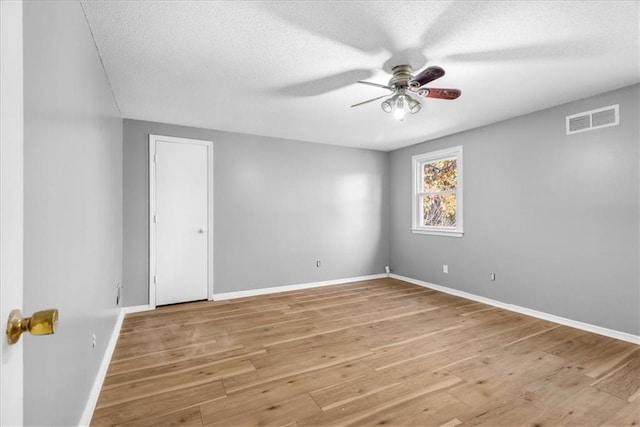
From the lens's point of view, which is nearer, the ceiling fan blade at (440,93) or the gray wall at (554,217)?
the ceiling fan blade at (440,93)

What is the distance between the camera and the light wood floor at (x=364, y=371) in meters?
1.81

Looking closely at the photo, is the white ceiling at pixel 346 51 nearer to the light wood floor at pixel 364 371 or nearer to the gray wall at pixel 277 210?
the gray wall at pixel 277 210

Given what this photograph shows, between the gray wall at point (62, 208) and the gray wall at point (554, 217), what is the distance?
170 inches

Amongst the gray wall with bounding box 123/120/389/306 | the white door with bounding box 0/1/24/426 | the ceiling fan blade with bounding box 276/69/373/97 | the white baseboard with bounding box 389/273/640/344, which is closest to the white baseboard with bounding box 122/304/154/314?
the gray wall with bounding box 123/120/389/306

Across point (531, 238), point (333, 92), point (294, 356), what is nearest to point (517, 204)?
point (531, 238)

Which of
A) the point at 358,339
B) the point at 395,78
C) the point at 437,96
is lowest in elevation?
the point at 358,339

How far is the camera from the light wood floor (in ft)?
5.95

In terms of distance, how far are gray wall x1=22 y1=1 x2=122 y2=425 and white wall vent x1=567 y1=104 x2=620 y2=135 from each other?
434 centimetres

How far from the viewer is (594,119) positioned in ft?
9.98

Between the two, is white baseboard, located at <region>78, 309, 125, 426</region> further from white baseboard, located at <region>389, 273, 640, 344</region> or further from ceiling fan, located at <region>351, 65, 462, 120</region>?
white baseboard, located at <region>389, 273, 640, 344</region>

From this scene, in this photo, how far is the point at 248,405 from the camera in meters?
1.89

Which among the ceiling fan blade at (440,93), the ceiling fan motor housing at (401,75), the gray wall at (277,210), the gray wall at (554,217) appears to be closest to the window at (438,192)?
the gray wall at (554,217)

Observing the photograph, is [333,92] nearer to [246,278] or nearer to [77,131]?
[77,131]

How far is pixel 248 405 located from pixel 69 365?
102 cm
